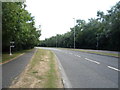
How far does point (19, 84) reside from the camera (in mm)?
7809

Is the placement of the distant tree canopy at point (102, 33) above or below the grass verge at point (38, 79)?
above

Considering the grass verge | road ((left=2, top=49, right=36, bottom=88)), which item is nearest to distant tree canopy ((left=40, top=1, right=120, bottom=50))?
road ((left=2, top=49, right=36, bottom=88))

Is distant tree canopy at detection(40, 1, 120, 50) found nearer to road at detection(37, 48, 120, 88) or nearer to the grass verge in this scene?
road at detection(37, 48, 120, 88)

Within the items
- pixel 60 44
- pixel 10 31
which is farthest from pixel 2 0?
pixel 60 44

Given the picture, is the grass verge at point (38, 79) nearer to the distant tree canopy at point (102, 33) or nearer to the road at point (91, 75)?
the road at point (91, 75)

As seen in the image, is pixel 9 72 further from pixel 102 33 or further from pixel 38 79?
pixel 102 33

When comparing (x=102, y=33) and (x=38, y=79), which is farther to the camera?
(x=102, y=33)

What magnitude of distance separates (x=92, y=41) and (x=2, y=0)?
199 feet

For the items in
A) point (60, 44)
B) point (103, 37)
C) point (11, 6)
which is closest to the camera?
point (11, 6)

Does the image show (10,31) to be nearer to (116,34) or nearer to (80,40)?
(116,34)

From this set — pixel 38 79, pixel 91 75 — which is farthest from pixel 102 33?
pixel 38 79

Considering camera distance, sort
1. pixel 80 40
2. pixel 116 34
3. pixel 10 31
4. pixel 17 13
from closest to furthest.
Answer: pixel 17 13 → pixel 10 31 → pixel 116 34 → pixel 80 40

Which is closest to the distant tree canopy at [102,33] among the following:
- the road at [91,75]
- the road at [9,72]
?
the road at [91,75]

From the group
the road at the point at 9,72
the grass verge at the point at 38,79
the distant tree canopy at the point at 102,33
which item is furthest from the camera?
the distant tree canopy at the point at 102,33
